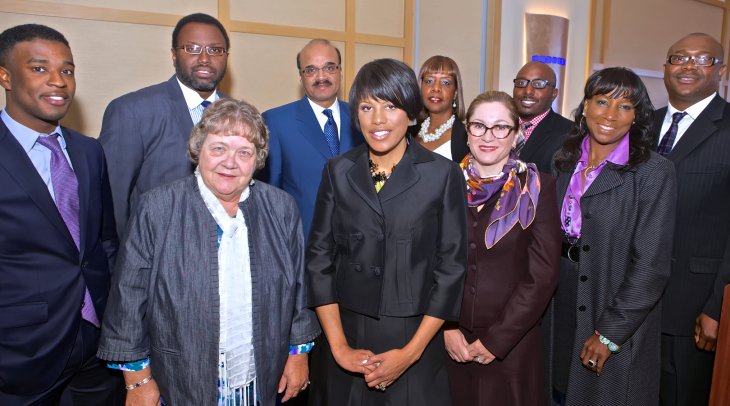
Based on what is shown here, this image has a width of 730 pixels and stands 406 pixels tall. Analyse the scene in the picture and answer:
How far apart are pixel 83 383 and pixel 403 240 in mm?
1497

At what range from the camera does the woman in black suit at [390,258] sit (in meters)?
1.85

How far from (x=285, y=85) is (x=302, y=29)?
0.54m

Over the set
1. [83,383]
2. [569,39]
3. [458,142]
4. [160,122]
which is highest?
[569,39]

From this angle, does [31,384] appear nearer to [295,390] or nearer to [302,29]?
[295,390]

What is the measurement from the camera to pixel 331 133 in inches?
118

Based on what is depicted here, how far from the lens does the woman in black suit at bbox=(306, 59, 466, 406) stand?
1.85 meters

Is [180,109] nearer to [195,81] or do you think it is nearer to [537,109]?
[195,81]

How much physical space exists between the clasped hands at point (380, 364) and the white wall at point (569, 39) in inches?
198

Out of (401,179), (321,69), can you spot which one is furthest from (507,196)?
(321,69)

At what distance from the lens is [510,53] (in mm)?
6277

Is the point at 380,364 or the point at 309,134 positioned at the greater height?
the point at 309,134

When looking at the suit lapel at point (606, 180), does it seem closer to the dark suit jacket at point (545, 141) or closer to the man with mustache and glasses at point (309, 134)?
the dark suit jacket at point (545, 141)

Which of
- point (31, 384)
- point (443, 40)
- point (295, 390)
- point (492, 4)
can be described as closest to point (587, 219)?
point (295, 390)

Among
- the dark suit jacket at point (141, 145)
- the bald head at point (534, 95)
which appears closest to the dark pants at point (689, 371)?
the bald head at point (534, 95)
